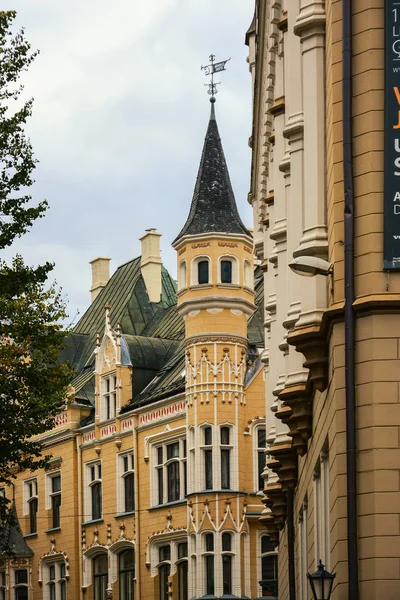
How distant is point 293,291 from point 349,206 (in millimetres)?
5228

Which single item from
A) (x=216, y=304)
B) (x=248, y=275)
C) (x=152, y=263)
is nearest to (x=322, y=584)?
(x=216, y=304)

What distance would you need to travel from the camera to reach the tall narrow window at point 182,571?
181 ft

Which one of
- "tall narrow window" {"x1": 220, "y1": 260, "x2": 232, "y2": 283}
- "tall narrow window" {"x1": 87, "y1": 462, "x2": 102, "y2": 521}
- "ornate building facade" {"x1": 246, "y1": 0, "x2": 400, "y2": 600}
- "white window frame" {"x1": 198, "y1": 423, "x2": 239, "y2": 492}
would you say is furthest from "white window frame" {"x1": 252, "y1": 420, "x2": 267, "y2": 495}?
"ornate building facade" {"x1": 246, "y1": 0, "x2": 400, "y2": 600}

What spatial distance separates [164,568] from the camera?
56.6 meters

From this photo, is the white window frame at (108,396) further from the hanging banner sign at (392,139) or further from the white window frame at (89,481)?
the hanging banner sign at (392,139)

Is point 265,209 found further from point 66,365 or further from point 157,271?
point 157,271

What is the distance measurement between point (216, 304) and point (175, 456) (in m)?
6.08

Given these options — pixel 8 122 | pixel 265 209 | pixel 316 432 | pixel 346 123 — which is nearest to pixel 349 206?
pixel 346 123

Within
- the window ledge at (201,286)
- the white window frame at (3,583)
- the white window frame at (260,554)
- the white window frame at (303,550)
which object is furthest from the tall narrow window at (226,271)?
the white window frame at (303,550)

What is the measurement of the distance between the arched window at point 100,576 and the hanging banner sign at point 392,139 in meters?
44.5

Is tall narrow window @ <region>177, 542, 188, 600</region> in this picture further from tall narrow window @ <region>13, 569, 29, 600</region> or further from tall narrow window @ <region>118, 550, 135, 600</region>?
tall narrow window @ <region>13, 569, 29, 600</region>

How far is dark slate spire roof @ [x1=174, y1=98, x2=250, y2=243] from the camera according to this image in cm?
5659

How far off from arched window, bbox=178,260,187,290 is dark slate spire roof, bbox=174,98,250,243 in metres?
1.03

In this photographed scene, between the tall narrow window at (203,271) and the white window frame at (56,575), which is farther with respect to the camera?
the white window frame at (56,575)
